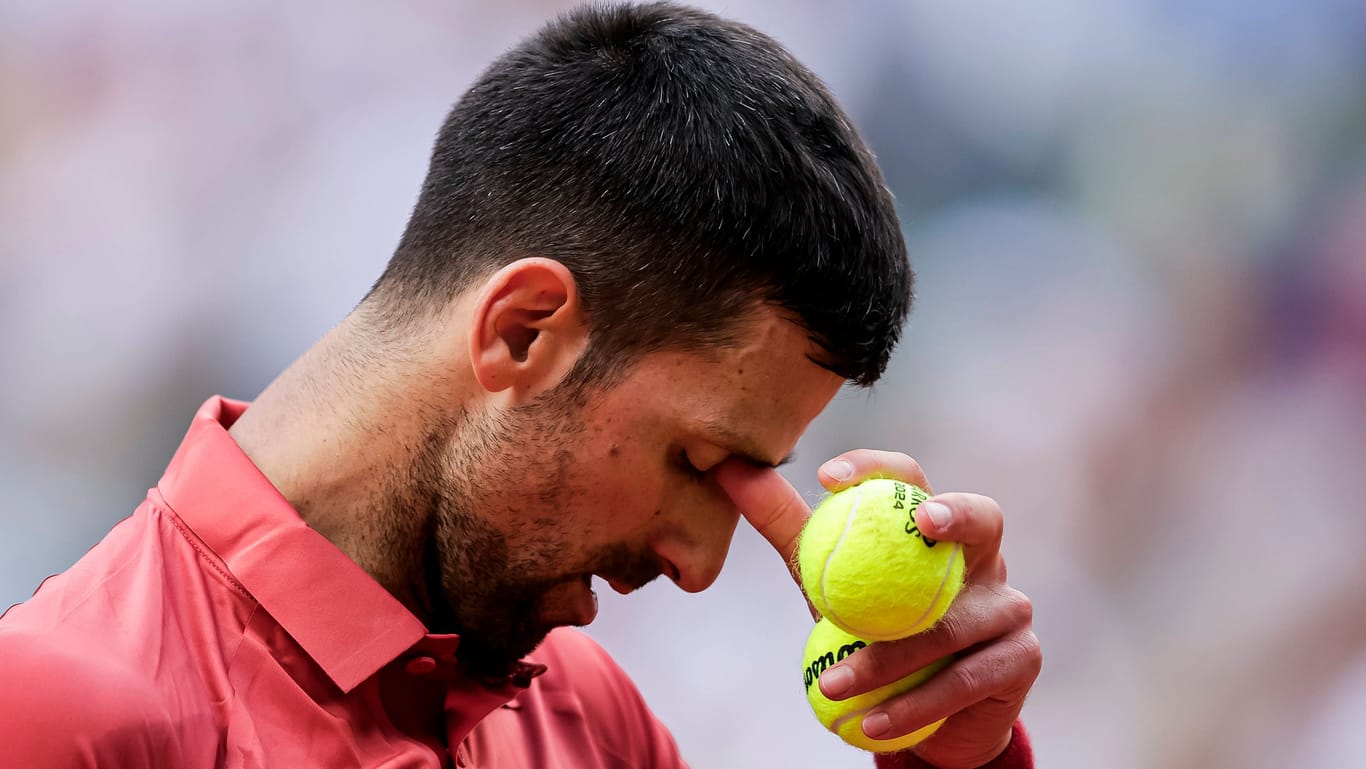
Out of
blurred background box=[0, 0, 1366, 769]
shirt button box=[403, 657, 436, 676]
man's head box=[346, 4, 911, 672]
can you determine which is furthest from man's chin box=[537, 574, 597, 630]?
blurred background box=[0, 0, 1366, 769]

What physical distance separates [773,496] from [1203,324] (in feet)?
5.21

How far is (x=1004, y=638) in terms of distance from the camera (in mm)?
1091

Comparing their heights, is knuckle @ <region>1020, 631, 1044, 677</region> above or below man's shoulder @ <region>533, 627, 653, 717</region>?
below

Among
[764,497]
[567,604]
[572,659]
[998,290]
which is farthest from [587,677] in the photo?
[998,290]

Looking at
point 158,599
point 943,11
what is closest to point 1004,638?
point 158,599

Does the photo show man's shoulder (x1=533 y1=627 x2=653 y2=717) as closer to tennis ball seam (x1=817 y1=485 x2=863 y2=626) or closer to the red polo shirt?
the red polo shirt

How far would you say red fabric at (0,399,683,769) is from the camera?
80 centimetres

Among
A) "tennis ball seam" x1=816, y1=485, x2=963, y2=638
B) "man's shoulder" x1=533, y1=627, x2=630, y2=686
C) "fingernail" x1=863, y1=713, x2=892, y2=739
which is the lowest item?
"fingernail" x1=863, y1=713, x2=892, y2=739

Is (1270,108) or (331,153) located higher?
(331,153)

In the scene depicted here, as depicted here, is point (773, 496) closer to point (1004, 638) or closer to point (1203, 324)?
point (1004, 638)

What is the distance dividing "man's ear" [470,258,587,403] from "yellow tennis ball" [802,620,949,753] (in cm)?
34

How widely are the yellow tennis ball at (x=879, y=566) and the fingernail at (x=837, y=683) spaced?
3 centimetres

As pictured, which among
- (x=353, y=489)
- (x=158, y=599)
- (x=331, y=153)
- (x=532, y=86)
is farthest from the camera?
(x=331, y=153)

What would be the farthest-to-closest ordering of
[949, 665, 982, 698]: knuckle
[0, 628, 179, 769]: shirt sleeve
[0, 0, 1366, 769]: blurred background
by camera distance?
[0, 0, 1366, 769]: blurred background → [949, 665, 982, 698]: knuckle → [0, 628, 179, 769]: shirt sleeve
